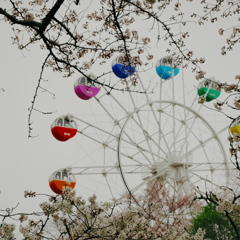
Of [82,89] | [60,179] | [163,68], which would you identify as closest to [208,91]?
[163,68]

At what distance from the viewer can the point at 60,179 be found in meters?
15.8

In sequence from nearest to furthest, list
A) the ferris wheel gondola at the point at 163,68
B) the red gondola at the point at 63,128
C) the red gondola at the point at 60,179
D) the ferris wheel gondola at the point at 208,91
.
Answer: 1. the red gondola at the point at 60,179
2. the red gondola at the point at 63,128
3. the ferris wheel gondola at the point at 163,68
4. the ferris wheel gondola at the point at 208,91

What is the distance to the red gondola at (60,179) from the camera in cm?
1553

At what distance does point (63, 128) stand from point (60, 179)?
88.2 inches

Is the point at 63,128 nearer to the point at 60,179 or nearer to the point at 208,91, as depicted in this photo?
the point at 60,179

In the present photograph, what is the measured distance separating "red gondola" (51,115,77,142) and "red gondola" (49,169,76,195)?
1455 millimetres

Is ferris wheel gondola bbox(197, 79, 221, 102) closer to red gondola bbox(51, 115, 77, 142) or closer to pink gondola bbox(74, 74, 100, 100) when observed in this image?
pink gondola bbox(74, 74, 100, 100)

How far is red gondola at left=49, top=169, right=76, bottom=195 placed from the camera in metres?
15.5

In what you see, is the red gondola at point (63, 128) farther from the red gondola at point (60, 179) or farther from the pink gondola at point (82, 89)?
the red gondola at point (60, 179)

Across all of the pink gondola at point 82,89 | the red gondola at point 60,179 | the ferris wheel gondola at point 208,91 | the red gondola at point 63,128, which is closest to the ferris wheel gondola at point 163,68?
the ferris wheel gondola at point 208,91

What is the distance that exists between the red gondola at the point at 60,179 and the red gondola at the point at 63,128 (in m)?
1.45

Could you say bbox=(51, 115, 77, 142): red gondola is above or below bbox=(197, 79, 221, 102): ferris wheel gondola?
below

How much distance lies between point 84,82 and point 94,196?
12.2 metres

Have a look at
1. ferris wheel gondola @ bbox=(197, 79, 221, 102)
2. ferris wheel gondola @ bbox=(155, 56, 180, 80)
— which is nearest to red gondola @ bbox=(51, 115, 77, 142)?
ferris wheel gondola @ bbox=(155, 56, 180, 80)
